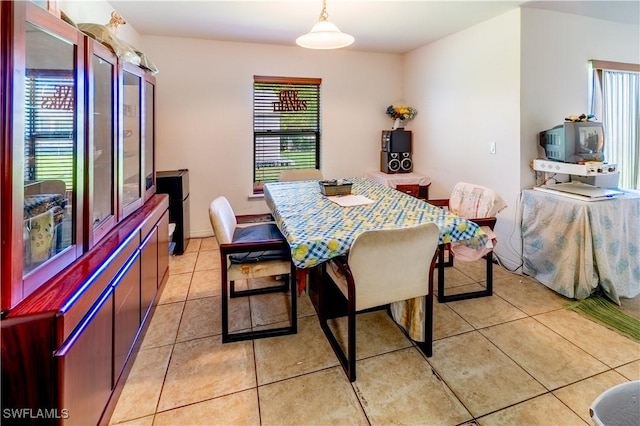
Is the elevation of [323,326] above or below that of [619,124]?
below

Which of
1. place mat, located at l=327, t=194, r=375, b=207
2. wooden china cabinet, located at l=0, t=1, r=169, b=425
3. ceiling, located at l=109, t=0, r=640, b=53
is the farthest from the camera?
ceiling, located at l=109, t=0, r=640, b=53

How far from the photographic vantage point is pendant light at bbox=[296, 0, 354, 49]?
2.29 metres

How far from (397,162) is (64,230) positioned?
13.3 feet

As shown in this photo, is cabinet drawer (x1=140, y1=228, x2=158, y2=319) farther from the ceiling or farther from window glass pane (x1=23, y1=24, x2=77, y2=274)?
the ceiling

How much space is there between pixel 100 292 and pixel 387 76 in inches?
180

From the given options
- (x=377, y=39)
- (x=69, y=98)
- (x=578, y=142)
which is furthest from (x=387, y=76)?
(x=69, y=98)

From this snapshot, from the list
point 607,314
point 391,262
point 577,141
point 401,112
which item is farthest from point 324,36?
point 607,314

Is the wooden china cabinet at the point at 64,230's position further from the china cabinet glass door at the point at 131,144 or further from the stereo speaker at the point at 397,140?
the stereo speaker at the point at 397,140

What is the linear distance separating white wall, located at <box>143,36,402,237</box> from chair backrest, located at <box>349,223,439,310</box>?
306 cm

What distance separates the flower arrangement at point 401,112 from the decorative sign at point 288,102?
48.6 inches

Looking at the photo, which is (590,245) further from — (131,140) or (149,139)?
(149,139)

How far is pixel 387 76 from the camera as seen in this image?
4.88m

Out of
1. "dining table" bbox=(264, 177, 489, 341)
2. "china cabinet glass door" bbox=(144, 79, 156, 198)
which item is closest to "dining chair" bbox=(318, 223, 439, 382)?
"dining table" bbox=(264, 177, 489, 341)

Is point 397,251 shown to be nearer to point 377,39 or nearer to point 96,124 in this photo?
point 96,124
